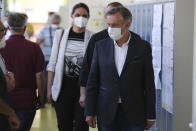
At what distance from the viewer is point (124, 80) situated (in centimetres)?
290

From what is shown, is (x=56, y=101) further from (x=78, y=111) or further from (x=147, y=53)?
(x=147, y=53)

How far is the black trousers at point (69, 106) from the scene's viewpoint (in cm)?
383

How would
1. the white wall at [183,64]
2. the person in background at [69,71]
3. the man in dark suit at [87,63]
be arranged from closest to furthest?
1. the man in dark suit at [87,63]
2. the person in background at [69,71]
3. the white wall at [183,64]

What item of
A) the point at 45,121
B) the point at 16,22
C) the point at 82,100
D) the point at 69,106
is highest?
the point at 16,22

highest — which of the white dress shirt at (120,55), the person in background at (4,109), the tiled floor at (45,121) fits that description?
the white dress shirt at (120,55)

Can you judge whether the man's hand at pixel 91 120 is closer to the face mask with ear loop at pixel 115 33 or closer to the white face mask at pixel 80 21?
the face mask with ear loop at pixel 115 33

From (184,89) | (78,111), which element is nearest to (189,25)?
(184,89)

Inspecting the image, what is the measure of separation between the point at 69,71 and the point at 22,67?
49 centimetres

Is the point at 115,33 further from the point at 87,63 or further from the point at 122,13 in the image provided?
the point at 87,63

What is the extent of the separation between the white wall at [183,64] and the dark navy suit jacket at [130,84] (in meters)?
1.09

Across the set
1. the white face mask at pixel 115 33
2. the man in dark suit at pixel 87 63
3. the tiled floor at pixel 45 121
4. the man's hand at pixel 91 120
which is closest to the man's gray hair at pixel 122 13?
the white face mask at pixel 115 33

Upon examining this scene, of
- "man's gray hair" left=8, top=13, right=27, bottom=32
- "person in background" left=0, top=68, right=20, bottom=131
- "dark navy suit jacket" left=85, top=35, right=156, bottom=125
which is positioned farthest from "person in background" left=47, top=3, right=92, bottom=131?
"person in background" left=0, top=68, right=20, bottom=131

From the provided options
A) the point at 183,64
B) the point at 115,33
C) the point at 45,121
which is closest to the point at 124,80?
the point at 115,33

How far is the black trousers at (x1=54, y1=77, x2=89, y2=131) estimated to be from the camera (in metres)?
3.83
